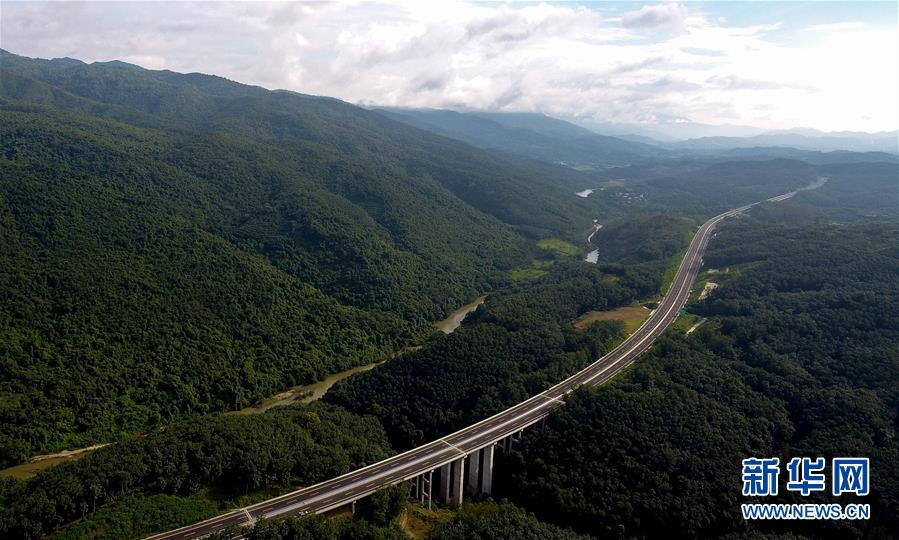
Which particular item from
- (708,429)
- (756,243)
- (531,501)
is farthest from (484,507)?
(756,243)

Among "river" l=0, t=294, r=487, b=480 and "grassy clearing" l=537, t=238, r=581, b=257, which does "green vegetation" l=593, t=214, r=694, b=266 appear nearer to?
"grassy clearing" l=537, t=238, r=581, b=257

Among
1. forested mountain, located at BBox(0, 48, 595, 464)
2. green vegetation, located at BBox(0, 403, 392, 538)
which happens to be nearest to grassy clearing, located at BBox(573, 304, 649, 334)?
forested mountain, located at BBox(0, 48, 595, 464)

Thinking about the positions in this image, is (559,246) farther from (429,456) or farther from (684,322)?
(429,456)

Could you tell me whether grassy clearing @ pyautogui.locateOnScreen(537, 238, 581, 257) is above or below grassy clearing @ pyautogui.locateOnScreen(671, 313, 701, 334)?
above

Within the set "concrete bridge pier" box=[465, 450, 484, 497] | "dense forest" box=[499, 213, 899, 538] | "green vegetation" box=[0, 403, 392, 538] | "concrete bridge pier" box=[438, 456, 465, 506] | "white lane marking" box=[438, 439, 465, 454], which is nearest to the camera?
"green vegetation" box=[0, 403, 392, 538]

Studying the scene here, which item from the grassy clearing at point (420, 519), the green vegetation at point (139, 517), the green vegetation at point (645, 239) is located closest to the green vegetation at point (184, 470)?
the green vegetation at point (139, 517)

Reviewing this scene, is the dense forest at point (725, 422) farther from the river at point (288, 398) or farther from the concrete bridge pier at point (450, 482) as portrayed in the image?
the river at point (288, 398)
